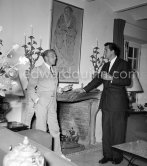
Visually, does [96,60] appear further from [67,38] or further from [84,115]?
[84,115]

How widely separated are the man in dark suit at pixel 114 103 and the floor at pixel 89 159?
4.1 inches

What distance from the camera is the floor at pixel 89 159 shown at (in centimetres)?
328

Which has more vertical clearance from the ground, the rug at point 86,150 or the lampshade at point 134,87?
the lampshade at point 134,87

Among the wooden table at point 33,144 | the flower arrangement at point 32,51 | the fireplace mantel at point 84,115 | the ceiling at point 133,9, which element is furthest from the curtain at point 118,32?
the wooden table at point 33,144

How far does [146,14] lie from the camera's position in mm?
5078

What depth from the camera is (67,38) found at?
4.02 metres

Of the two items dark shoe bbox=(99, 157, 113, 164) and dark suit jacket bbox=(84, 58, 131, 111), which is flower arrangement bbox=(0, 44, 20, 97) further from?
dark shoe bbox=(99, 157, 113, 164)

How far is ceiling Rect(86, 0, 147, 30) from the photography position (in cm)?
439

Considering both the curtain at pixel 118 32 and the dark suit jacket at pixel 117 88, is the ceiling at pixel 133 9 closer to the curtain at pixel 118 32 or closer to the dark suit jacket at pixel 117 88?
the curtain at pixel 118 32

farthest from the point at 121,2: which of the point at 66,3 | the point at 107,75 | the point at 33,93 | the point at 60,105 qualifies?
the point at 33,93

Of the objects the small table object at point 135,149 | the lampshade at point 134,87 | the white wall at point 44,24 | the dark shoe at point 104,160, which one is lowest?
the dark shoe at point 104,160

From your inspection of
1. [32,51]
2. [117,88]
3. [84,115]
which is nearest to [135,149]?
[117,88]

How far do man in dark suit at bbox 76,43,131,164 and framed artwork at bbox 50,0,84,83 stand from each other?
0.81 meters

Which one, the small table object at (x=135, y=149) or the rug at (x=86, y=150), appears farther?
the rug at (x=86, y=150)
